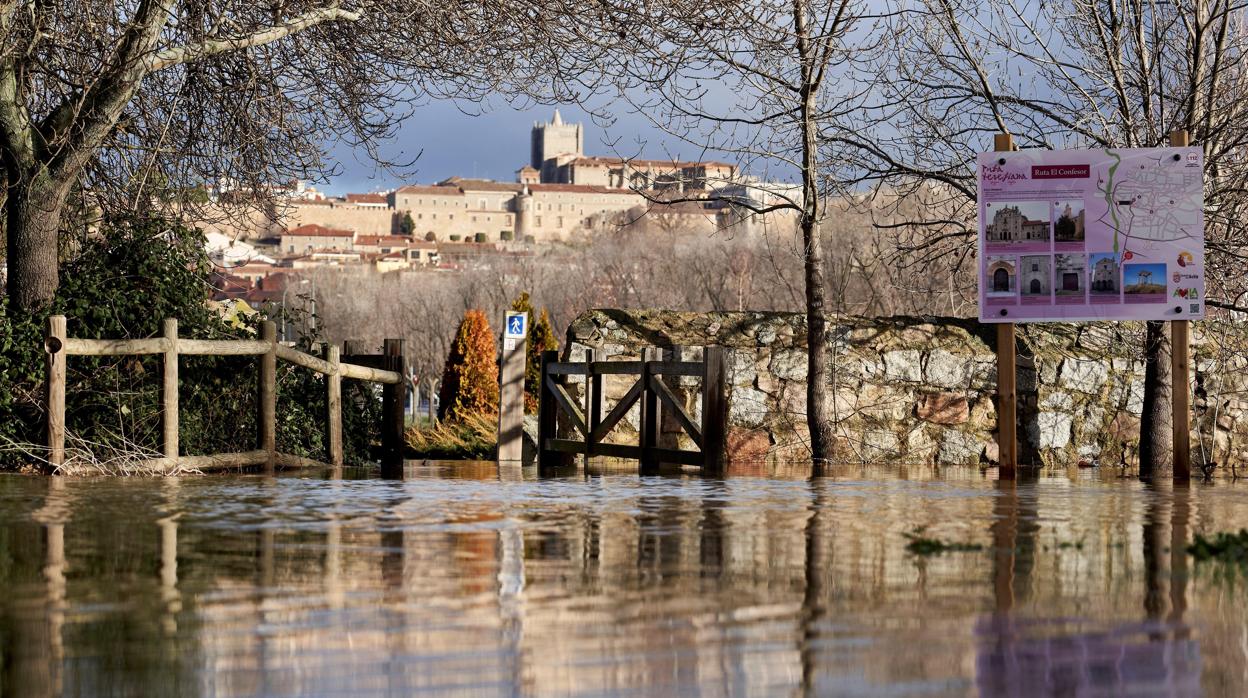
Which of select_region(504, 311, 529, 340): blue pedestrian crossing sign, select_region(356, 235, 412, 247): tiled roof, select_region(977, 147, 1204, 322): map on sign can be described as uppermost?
select_region(356, 235, 412, 247): tiled roof

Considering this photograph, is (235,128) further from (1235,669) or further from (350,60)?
(1235,669)

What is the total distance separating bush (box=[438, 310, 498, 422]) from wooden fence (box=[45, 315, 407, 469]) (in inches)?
470

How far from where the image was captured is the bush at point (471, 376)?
27.7 meters

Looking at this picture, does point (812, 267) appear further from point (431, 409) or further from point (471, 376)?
point (431, 409)

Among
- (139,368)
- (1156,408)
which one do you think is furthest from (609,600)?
(1156,408)

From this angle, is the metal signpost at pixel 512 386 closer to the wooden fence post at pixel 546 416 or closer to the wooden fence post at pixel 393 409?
the wooden fence post at pixel 546 416

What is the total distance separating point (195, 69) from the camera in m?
14.9

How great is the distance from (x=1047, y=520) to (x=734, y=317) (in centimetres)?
979

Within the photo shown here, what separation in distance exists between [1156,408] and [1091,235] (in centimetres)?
434

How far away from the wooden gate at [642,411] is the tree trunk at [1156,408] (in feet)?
14.2

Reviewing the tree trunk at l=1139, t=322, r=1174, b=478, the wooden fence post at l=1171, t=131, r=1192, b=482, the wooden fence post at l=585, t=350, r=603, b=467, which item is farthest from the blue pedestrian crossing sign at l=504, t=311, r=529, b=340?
the wooden fence post at l=1171, t=131, r=1192, b=482

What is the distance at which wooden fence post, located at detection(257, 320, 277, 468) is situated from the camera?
1334 cm

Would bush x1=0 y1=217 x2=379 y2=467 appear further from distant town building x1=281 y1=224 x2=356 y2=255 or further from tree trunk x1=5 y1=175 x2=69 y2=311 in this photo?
distant town building x1=281 y1=224 x2=356 y2=255

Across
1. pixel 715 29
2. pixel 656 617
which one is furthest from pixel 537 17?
pixel 656 617
